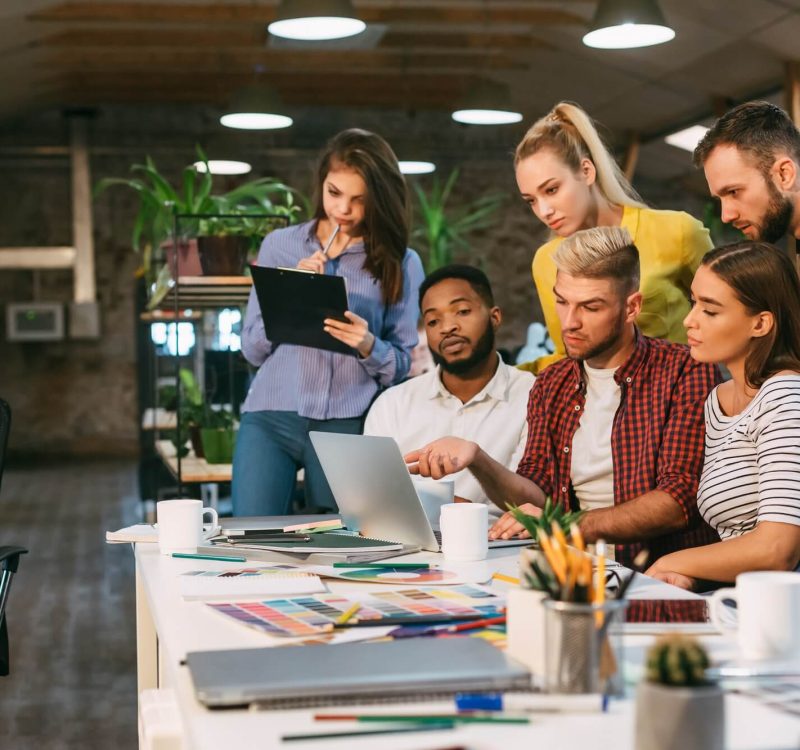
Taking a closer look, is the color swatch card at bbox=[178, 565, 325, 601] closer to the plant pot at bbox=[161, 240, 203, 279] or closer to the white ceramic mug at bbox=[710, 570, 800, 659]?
the white ceramic mug at bbox=[710, 570, 800, 659]

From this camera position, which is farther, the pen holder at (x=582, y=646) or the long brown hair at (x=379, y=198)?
the long brown hair at (x=379, y=198)

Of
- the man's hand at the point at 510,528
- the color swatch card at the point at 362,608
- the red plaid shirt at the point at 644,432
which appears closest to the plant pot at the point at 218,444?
the red plaid shirt at the point at 644,432

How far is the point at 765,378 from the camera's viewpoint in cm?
206

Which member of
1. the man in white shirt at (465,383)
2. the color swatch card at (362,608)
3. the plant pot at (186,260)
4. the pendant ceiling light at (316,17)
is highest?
the pendant ceiling light at (316,17)

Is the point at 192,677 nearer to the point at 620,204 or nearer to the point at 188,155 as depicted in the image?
the point at 620,204

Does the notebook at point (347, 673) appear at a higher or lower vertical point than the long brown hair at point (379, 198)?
lower

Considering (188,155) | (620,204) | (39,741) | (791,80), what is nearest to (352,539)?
(620,204)

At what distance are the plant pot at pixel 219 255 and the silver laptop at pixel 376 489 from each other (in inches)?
79.5

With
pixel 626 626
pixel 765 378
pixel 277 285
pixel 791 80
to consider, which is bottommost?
pixel 626 626

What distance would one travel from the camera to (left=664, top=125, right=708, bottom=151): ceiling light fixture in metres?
11.6

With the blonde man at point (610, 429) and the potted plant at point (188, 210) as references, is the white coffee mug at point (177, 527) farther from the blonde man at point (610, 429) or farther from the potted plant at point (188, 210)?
the potted plant at point (188, 210)

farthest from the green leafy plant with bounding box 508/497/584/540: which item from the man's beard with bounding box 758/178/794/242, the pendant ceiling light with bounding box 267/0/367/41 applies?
the pendant ceiling light with bounding box 267/0/367/41

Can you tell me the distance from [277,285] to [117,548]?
166 inches

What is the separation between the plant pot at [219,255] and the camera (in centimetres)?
404
